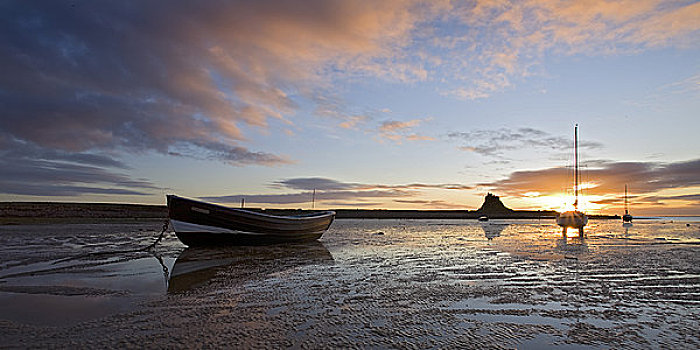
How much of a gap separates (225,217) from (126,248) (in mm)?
3956

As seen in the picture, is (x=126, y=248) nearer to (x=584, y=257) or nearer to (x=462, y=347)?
(x=462, y=347)

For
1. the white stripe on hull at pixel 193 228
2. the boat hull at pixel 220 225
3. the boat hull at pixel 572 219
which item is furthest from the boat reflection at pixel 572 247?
the white stripe on hull at pixel 193 228

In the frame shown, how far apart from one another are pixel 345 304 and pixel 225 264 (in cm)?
618

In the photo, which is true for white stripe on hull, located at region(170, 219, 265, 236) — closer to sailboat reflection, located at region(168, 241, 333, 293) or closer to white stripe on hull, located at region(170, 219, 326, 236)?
white stripe on hull, located at region(170, 219, 326, 236)

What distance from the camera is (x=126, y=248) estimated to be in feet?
49.1

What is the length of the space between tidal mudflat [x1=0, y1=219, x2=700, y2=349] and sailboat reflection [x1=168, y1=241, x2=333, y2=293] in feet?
0.24

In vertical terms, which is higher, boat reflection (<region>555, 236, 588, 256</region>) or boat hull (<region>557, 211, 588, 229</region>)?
boat hull (<region>557, 211, 588, 229</region>)

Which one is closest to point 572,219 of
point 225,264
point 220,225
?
point 220,225

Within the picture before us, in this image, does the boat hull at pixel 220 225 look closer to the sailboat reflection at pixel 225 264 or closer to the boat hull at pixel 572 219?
the sailboat reflection at pixel 225 264

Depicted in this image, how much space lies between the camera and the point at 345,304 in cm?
641

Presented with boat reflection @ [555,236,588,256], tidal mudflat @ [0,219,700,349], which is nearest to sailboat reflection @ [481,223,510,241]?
boat reflection @ [555,236,588,256]

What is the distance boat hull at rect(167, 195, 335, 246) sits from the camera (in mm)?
15195

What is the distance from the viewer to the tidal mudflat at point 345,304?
465 centimetres

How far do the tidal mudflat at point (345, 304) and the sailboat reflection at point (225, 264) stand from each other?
0.07m
